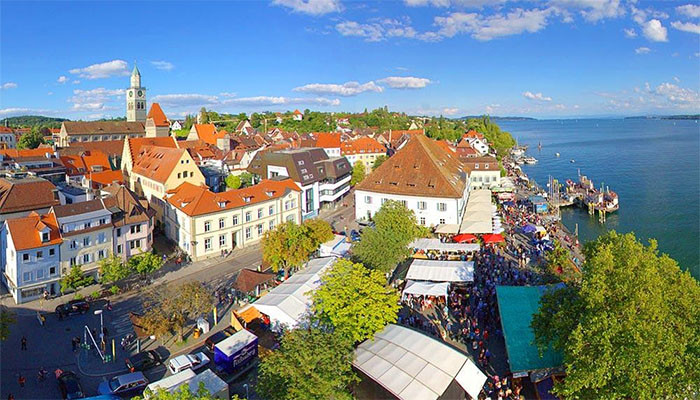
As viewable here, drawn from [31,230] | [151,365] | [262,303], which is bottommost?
[151,365]

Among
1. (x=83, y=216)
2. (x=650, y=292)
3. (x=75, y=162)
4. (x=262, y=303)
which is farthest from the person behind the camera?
(x=75, y=162)

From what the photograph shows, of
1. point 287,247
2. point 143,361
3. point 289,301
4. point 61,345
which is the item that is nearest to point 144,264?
point 61,345

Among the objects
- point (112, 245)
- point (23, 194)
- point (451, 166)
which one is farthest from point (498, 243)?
point (23, 194)

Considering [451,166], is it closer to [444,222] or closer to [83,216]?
[444,222]

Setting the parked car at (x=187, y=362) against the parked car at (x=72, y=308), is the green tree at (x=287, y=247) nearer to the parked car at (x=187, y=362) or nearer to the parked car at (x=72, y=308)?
the parked car at (x=187, y=362)

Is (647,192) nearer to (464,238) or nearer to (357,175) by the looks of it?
(357,175)

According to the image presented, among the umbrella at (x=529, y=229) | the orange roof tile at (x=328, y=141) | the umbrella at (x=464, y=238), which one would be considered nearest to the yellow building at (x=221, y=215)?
the umbrella at (x=464, y=238)

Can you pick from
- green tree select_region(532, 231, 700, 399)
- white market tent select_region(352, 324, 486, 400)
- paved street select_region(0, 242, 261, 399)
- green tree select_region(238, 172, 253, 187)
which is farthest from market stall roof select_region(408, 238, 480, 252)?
green tree select_region(238, 172, 253, 187)
